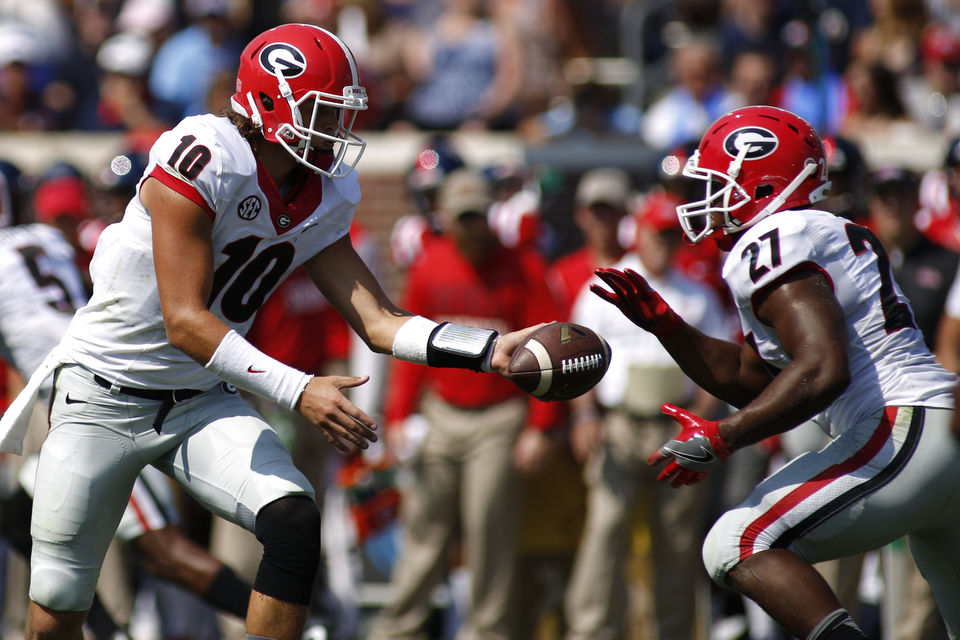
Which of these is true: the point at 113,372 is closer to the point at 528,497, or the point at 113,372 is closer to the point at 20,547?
the point at 20,547

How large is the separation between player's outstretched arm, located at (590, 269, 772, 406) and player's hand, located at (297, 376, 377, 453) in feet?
3.08

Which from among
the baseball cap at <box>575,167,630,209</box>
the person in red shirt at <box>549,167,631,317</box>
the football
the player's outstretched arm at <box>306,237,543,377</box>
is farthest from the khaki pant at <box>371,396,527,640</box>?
the football

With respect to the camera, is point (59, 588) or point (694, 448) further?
point (59, 588)

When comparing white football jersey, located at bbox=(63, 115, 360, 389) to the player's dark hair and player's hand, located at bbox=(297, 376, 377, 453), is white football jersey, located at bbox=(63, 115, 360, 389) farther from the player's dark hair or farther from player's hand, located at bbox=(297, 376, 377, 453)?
player's hand, located at bbox=(297, 376, 377, 453)

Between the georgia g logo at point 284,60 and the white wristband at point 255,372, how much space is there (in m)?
0.84

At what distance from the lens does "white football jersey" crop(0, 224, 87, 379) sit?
496cm

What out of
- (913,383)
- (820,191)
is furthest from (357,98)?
(913,383)

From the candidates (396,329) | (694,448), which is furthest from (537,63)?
(694,448)

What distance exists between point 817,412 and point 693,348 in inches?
25.8

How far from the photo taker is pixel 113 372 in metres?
3.97

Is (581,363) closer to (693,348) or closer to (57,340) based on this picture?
(693,348)

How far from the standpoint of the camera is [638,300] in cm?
411

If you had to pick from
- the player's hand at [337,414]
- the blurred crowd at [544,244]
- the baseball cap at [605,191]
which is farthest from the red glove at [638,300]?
the baseball cap at [605,191]

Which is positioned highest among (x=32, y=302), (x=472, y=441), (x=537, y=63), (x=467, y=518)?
(x=537, y=63)
